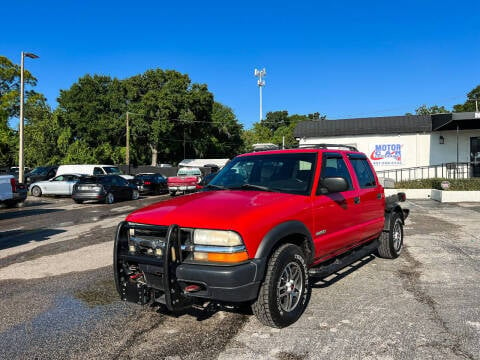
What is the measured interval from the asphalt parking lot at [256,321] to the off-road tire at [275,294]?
12 cm

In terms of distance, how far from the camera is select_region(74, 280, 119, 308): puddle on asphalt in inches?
185

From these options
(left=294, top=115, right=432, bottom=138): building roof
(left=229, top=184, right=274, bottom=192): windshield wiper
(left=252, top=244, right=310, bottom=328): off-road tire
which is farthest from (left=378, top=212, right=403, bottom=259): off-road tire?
(left=294, top=115, right=432, bottom=138): building roof

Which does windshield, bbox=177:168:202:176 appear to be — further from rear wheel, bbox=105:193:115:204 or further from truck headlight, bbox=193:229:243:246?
truck headlight, bbox=193:229:243:246

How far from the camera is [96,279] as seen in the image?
18.8 feet

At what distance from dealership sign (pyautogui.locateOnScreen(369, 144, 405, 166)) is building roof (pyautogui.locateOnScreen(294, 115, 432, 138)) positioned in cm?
85

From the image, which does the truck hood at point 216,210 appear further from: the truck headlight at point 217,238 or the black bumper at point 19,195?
the black bumper at point 19,195

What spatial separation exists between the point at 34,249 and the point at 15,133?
5075 cm

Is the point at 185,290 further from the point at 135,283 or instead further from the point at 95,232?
the point at 95,232

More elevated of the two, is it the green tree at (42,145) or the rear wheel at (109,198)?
the green tree at (42,145)

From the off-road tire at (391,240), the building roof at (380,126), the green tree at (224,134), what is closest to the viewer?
the off-road tire at (391,240)

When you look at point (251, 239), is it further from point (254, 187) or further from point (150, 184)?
point (150, 184)

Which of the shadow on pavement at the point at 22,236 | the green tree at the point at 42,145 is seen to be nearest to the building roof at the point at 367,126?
the shadow on pavement at the point at 22,236

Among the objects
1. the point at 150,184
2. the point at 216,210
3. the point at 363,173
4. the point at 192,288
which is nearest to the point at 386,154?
the point at 150,184

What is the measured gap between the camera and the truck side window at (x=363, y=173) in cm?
568
